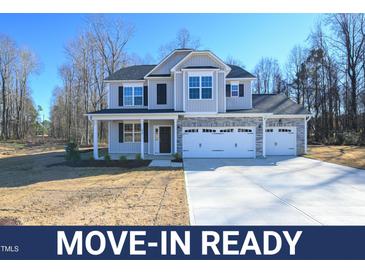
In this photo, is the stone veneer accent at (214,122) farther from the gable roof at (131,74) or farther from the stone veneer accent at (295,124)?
the gable roof at (131,74)

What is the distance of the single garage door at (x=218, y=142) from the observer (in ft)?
49.9

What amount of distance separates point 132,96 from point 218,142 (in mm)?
7171

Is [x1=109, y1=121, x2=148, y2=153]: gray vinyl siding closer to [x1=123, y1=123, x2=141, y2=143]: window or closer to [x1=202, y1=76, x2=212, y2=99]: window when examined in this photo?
[x1=123, y1=123, x2=141, y2=143]: window

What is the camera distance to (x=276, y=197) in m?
6.29

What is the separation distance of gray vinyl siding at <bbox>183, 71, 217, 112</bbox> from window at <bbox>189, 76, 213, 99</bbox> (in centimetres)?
20

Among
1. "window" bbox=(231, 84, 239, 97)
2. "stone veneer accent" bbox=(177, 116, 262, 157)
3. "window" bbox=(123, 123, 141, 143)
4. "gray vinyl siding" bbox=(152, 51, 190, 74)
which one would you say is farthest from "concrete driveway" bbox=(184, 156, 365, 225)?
"gray vinyl siding" bbox=(152, 51, 190, 74)

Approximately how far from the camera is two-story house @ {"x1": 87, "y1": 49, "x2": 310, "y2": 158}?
14.9 meters

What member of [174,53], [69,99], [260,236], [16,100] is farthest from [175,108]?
[16,100]

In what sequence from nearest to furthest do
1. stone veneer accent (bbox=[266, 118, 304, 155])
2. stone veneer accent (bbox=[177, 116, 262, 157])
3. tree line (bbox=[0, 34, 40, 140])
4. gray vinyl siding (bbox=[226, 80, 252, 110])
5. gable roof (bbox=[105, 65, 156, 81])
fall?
stone veneer accent (bbox=[177, 116, 262, 157])
stone veneer accent (bbox=[266, 118, 304, 155])
gray vinyl siding (bbox=[226, 80, 252, 110])
gable roof (bbox=[105, 65, 156, 81])
tree line (bbox=[0, 34, 40, 140])

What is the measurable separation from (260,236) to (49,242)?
3.63 meters

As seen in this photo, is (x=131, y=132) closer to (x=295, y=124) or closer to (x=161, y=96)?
(x=161, y=96)

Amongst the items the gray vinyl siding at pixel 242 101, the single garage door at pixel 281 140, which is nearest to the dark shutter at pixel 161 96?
the gray vinyl siding at pixel 242 101

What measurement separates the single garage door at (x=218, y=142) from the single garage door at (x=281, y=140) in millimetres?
1845

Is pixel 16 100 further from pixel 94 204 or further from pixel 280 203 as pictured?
pixel 280 203
